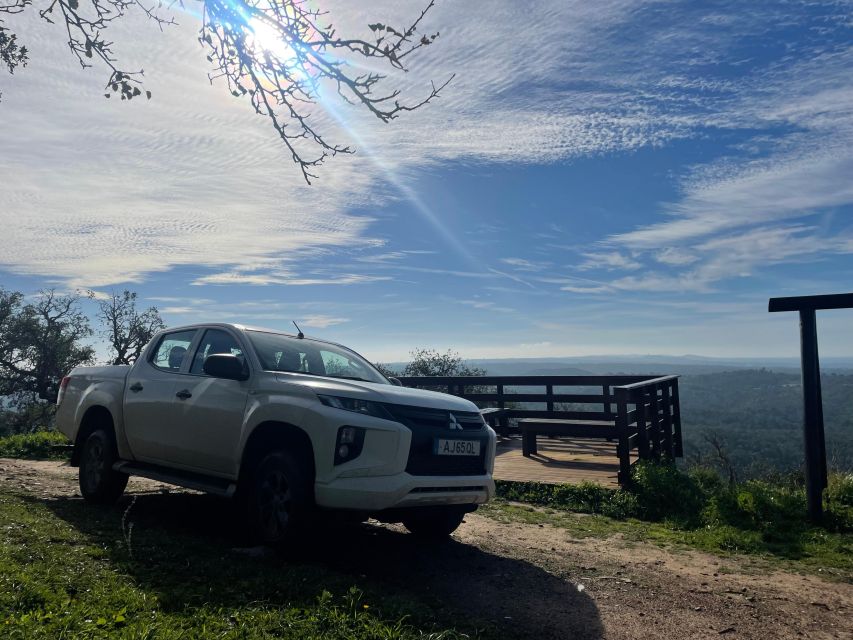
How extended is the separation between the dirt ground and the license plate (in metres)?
0.90

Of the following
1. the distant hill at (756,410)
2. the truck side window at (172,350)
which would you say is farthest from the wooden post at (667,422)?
the distant hill at (756,410)

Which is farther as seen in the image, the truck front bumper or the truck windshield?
the truck windshield

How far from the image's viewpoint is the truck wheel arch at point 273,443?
5.46 meters

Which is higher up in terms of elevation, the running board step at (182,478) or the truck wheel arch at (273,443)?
the truck wheel arch at (273,443)

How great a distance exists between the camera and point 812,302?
7848mm

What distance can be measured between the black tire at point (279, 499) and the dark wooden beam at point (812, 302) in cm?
570

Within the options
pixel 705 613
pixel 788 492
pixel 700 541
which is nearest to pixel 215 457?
pixel 705 613

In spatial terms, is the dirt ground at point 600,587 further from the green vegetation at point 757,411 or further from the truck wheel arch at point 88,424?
the green vegetation at point 757,411

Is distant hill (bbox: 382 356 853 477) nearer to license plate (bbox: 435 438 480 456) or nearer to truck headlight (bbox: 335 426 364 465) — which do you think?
license plate (bbox: 435 438 480 456)

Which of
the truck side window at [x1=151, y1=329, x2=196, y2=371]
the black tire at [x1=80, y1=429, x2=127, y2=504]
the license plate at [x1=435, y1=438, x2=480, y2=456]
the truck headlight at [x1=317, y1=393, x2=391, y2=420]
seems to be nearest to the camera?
the truck headlight at [x1=317, y1=393, x2=391, y2=420]

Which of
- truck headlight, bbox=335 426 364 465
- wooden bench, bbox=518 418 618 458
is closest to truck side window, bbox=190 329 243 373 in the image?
truck headlight, bbox=335 426 364 465

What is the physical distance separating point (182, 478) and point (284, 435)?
148 cm

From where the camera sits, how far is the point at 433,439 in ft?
18.4

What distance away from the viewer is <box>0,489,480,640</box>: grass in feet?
12.6
